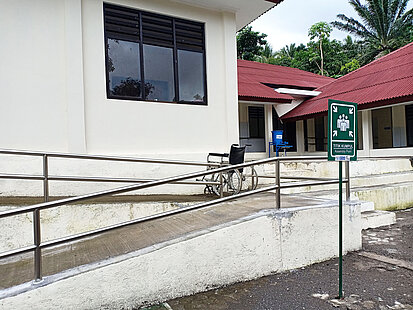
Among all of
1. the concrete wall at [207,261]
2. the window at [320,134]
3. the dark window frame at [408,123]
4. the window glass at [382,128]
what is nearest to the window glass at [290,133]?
the window at [320,134]

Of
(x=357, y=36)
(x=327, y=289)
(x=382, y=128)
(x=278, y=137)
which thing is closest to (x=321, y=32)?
(x=357, y=36)

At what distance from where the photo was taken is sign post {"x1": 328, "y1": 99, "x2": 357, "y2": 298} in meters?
3.11

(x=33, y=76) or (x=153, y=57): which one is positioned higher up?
(x=153, y=57)

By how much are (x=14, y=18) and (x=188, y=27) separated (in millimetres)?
3180

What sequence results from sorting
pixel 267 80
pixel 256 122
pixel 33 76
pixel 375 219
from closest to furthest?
pixel 33 76, pixel 375 219, pixel 267 80, pixel 256 122

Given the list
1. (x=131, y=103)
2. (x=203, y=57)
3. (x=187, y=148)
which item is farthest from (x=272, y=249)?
(x=203, y=57)

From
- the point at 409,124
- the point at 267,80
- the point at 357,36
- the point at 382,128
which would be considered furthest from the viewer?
the point at 357,36

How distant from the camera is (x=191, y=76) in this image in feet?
22.0

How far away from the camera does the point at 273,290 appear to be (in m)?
3.26

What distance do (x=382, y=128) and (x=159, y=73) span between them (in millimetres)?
14254

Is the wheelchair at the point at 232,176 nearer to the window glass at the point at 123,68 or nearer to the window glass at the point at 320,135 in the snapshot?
the window glass at the point at 123,68

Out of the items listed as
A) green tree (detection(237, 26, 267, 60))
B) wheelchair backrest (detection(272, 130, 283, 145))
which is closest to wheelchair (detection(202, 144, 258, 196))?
wheelchair backrest (detection(272, 130, 283, 145))

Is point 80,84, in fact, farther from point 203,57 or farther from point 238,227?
point 238,227

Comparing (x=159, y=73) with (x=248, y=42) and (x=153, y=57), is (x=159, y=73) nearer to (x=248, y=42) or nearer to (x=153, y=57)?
(x=153, y=57)
